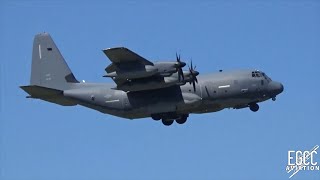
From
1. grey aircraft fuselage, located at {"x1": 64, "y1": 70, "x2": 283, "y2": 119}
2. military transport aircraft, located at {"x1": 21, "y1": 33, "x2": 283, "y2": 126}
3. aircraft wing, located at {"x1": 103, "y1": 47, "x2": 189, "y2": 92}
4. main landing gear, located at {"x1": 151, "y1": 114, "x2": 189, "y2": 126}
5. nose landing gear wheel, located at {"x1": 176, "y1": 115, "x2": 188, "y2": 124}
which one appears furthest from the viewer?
nose landing gear wheel, located at {"x1": 176, "y1": 115, "x2": 188, "y2": 124}

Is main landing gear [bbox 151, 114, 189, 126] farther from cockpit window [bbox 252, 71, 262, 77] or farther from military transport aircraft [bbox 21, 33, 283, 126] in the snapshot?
cockpit window [bbox 252, 71, 262, 77]

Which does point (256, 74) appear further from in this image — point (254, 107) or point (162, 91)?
point (162, 91)

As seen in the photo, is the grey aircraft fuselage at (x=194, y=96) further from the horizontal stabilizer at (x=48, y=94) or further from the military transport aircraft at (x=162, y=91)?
the horizontal stabilizer at (x=48, y=94)

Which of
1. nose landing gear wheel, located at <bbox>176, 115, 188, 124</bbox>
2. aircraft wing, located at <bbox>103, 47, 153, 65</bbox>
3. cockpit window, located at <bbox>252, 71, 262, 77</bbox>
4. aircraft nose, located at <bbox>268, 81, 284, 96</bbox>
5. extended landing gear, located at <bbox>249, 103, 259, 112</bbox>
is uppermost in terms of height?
aircraft wing, located at <bbox>103, 47, 153, 65</bbox>

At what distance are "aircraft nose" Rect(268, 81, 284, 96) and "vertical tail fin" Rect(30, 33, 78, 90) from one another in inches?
561

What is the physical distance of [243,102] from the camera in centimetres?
4231

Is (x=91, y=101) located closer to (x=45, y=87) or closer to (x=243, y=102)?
(x=45, y=87)

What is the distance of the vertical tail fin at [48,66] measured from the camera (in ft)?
150

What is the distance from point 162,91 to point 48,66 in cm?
961

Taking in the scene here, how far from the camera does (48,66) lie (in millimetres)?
46562

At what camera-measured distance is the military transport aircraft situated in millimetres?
40031

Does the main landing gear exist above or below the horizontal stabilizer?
below

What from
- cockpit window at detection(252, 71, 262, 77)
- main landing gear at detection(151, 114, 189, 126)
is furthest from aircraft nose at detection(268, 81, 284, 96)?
main landing gear at detection(151, 114, 189, 126)

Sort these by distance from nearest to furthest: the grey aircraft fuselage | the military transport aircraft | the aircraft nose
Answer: the military transport aircraft → the grey aircraft fuselage → the aircraft nose
